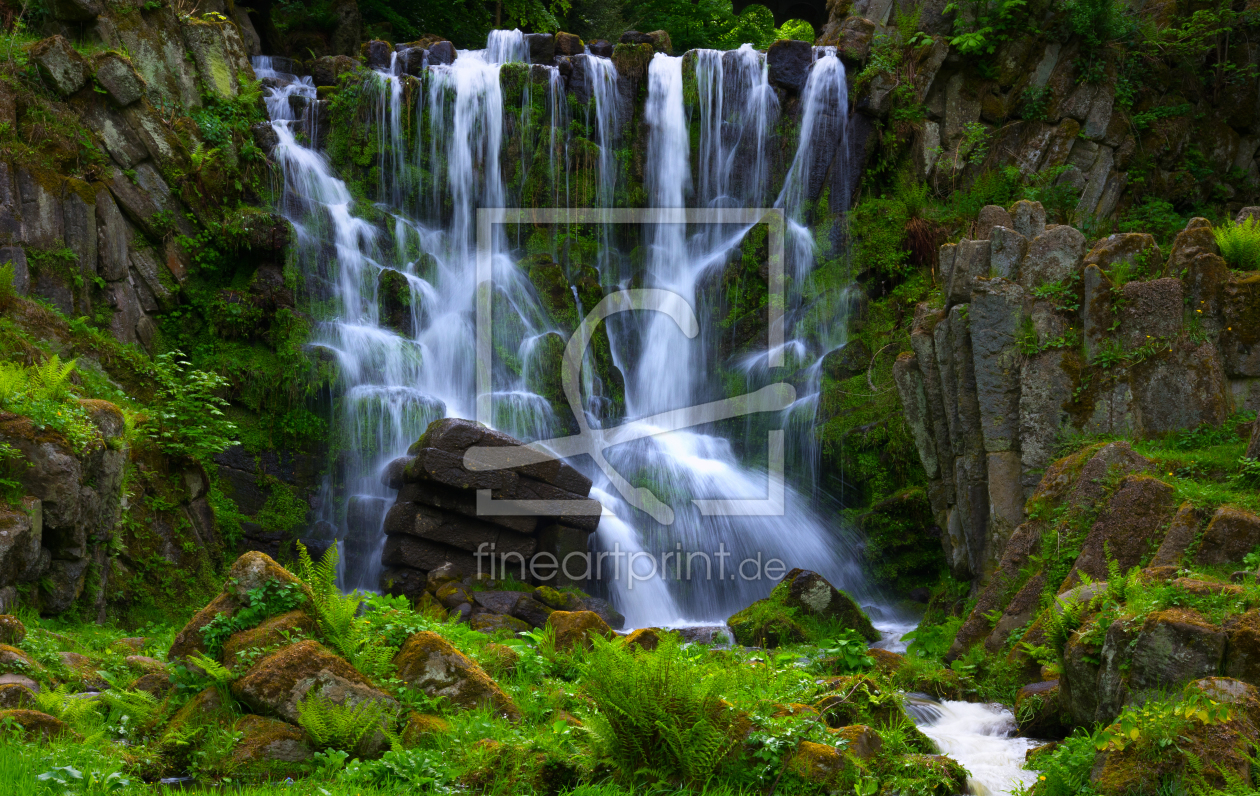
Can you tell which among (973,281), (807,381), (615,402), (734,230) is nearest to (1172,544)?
(973,281)

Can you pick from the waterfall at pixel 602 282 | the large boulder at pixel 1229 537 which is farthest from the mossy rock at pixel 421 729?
the waterfall at pixel 602 282

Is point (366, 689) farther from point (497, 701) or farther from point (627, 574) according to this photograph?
point (627, 574)

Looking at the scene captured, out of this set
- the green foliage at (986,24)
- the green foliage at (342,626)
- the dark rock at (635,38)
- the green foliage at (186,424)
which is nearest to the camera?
the green foliage at (342,626)

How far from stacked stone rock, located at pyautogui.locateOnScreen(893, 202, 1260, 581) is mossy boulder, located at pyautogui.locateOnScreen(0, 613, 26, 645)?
379 inches

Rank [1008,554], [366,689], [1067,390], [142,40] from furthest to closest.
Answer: [142,40] → [1067,390] → [1008,554] → [366,689]

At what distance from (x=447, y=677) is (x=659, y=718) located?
5.79 feet

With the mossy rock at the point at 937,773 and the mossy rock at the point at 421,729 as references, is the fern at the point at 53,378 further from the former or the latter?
the mossy rock at the point at 937,773

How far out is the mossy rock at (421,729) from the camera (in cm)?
562

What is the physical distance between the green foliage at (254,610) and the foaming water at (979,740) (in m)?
4.59

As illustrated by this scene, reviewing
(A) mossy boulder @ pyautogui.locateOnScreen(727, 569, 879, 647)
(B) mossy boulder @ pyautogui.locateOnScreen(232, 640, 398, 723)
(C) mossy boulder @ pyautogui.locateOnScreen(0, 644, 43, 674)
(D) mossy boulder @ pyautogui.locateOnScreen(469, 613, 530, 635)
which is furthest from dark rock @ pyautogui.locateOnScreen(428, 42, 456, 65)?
(B) mossy boulder @ pyautogui.locateOnScreen(232, 640, 398, 723)

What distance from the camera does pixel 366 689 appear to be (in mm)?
5789

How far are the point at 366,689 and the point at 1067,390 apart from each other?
26.9 feet

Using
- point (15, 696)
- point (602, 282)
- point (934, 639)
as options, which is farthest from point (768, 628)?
point (602, 282)

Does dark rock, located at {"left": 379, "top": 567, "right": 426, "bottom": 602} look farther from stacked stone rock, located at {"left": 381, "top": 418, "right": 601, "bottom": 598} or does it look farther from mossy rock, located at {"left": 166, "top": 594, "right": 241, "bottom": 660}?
mossy rock, located at {"left": 166, "top": 594, "right": 241, "bottom": 660}
